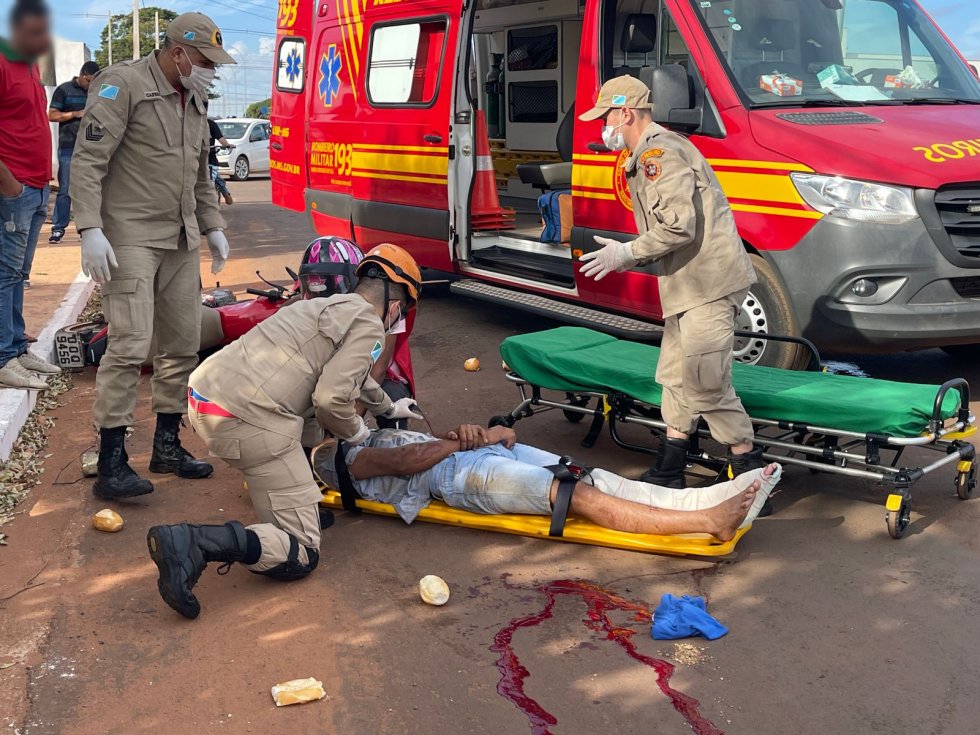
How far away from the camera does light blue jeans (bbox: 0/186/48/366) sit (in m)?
6.11

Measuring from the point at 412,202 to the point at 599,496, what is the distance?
4.75 metres

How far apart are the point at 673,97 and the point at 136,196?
9.92ft

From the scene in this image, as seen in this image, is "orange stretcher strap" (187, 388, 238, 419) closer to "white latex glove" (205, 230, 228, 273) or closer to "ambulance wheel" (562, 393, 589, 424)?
"white latex glove" (205, 230, 228, 273)

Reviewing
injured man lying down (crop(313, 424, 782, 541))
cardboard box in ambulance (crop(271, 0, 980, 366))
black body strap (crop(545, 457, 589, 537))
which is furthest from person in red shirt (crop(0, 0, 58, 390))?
black body strap (crop(545, 457, 589, 537))

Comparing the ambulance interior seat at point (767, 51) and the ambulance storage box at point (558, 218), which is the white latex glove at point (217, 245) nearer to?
the ambulance interior seat at point (767, 51)

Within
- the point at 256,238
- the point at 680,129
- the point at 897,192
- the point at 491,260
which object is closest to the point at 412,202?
the point at 491,260

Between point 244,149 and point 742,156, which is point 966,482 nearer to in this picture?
point 742,156

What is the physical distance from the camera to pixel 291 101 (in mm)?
10430

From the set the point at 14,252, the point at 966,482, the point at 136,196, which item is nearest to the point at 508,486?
the point at 966,482

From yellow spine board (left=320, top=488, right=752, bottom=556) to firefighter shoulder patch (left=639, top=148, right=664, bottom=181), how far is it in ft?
4.86

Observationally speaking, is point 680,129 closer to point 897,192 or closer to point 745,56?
point 745,56

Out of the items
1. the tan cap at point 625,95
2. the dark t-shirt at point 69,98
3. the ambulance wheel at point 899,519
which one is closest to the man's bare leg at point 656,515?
the ambulance wheel at point 899,519

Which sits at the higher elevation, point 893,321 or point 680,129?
point 680,129

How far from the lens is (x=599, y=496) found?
169 inches
